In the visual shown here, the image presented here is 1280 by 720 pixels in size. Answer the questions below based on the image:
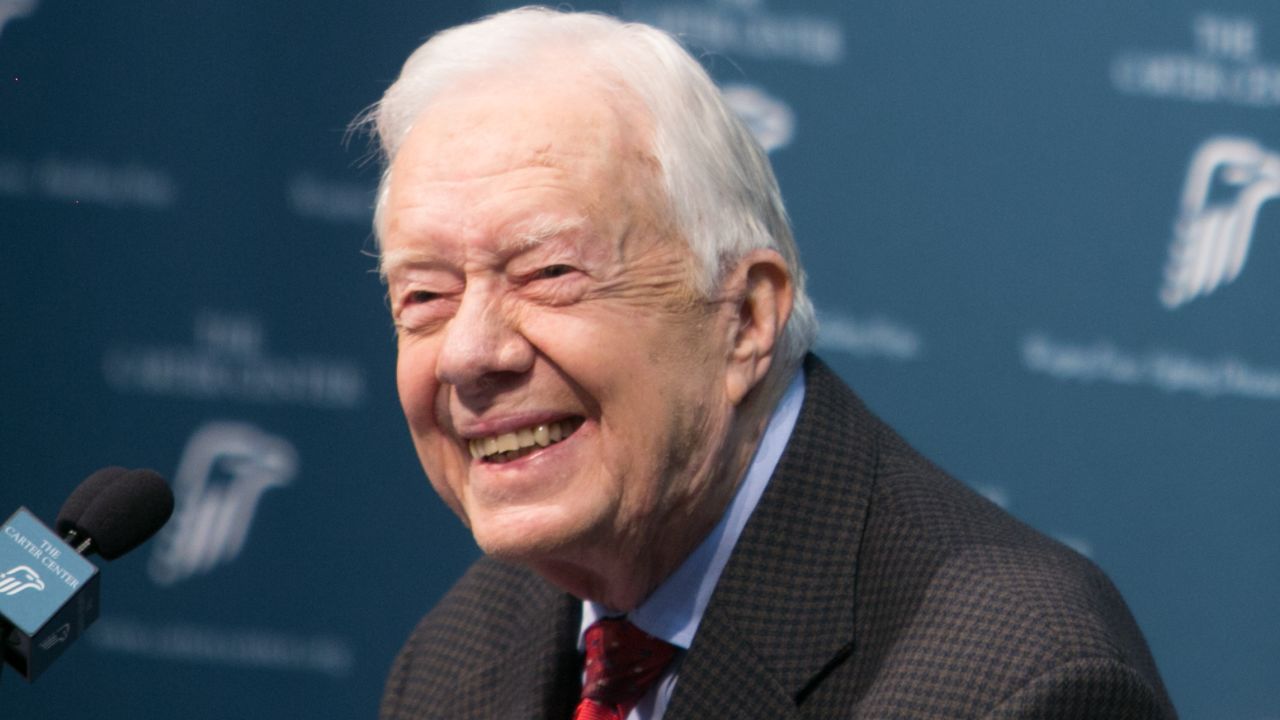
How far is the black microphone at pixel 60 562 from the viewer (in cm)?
131

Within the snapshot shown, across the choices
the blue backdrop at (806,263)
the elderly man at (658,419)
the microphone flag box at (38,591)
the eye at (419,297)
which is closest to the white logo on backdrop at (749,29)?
the blue backdrop at (806,263)

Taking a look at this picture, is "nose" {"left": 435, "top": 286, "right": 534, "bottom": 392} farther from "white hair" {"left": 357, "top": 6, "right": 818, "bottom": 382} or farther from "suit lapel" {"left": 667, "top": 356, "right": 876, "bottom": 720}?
"suit lapel" {"left": 667, "top": 356, "right": 876, "bottom": 720}

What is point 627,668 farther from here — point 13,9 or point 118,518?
point 13,9

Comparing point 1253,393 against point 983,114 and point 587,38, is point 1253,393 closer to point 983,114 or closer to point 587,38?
point 983,114

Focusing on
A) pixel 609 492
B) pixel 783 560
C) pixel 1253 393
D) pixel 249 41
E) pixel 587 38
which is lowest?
pixel 1253 393

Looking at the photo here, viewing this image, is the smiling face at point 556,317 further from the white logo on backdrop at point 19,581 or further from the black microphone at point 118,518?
the white logo on backdrop at point 19,581

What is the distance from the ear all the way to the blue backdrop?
1123mm

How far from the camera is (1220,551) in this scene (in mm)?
2836

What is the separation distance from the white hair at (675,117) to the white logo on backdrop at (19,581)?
2.26ft

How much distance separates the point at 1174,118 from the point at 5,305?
2.31 meters

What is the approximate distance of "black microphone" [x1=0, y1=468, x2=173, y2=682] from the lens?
1.31 m

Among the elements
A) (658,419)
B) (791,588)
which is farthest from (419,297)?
(791,588)

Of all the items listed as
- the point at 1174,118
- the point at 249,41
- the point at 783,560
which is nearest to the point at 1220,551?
the point at 1174,118

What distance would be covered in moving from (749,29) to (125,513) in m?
1.78
